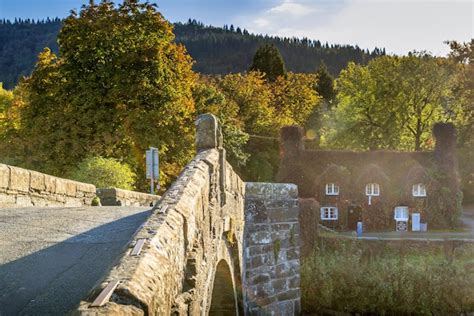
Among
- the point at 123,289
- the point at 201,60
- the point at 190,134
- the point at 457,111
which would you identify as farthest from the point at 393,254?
the point at 201,60

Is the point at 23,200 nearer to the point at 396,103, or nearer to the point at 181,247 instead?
the point at 181,247

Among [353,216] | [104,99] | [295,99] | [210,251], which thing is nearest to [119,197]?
[210,251]

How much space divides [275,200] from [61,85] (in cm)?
1423

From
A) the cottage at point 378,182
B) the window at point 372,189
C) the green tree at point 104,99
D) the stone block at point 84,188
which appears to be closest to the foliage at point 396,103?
the cottage at point 378,182

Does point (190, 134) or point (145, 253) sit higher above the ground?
point (190, 134)

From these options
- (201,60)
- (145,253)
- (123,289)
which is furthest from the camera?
(201,60)

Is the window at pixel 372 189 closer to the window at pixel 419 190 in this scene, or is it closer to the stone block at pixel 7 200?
the window at pixel 419 190

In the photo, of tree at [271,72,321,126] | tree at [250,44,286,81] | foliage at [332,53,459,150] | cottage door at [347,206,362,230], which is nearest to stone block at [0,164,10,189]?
cottage door at [347,206,362,230]

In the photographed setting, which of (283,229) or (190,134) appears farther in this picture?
(190,134)

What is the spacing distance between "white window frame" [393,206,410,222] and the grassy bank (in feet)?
28.5

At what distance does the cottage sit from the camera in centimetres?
3328

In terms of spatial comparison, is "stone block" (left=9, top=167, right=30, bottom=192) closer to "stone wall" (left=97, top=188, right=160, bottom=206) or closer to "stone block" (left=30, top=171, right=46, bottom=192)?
"stone block" (left=30, top=171, right=46, bottom=192)

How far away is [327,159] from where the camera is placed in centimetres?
3416

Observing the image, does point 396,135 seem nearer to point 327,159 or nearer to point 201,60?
point 327,159
